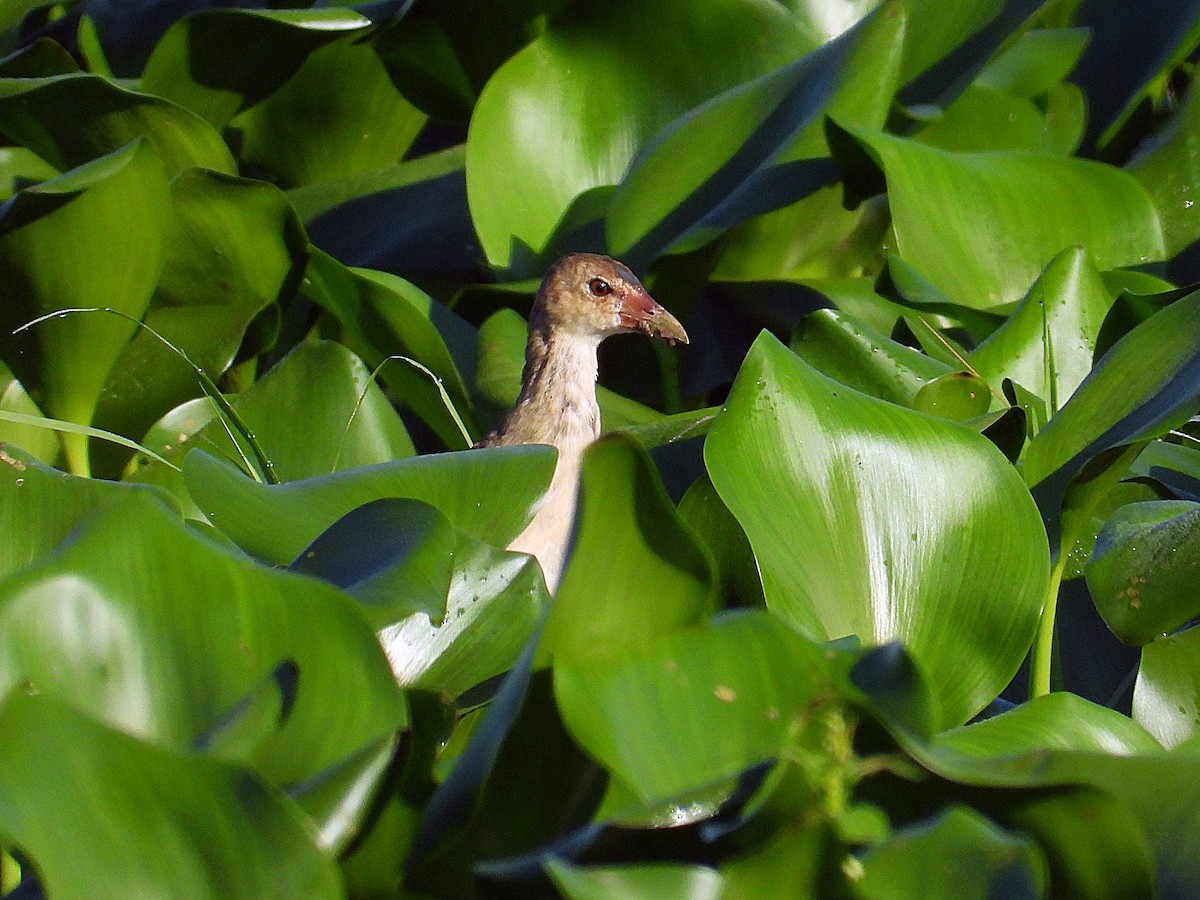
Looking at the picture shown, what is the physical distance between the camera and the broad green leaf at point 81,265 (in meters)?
2.08

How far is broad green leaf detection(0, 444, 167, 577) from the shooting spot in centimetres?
159

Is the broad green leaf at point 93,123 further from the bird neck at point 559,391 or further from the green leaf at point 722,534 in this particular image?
the green leaf at point 722,534

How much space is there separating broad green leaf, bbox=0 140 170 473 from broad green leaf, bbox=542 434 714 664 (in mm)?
1181

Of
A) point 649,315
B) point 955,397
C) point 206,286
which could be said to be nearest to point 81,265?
point 206,286

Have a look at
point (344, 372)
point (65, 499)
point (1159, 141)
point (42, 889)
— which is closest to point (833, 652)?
point (42, 889)

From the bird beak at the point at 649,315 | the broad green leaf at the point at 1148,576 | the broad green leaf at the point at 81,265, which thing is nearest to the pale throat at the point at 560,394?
the bird beak at the point at 649,315

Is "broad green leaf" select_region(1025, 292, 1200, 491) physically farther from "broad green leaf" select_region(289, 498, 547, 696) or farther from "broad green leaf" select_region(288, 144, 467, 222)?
"broad green leaf" select_region(288, 144, 467, 222)

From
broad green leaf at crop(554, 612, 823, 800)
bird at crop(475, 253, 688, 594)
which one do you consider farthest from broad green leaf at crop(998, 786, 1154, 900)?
bird at crop(475, 253, 688, 594)

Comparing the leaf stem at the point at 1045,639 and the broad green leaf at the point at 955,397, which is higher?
the broad green leaf at the point at 955,397

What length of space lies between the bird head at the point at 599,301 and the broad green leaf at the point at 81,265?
67cm

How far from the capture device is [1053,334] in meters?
2.22

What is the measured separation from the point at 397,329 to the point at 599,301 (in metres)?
0.35

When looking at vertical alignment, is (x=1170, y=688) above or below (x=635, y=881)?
below

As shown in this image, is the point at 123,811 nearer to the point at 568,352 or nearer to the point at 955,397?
the point at 955,397
